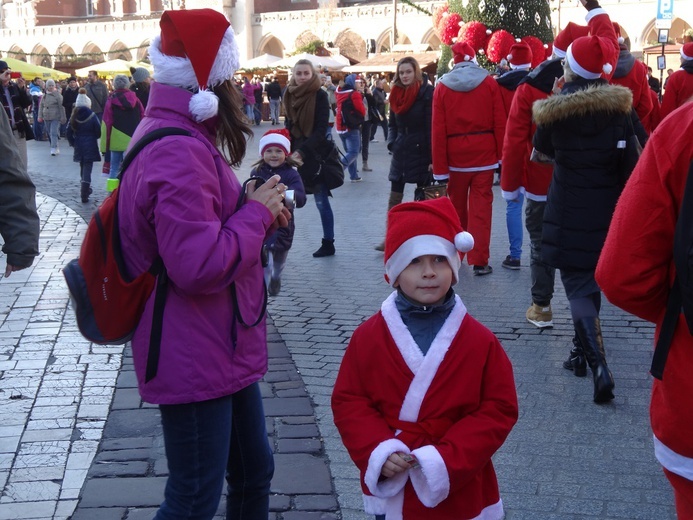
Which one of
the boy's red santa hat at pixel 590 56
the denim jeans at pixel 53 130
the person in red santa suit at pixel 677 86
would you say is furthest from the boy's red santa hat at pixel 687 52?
the denim jeans at pixel 53 130

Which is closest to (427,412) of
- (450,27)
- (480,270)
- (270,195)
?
(270,195)

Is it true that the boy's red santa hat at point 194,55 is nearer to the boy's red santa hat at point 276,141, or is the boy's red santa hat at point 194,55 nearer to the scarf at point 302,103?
the boy's red santa hat at point 276,141

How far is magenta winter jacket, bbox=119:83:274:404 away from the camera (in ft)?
8.45

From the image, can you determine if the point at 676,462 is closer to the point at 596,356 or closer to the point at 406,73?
the point at 596,356

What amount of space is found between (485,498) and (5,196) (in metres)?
2.32

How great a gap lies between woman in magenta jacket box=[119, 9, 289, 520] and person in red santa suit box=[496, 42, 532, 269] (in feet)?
18.2

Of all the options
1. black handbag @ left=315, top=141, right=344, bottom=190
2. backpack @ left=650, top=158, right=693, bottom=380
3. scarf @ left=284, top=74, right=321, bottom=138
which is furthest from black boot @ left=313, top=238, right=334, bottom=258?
backpack @ left=650, top=158, right=693, bottom=380

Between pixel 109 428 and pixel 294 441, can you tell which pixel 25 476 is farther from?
pixel 294 441

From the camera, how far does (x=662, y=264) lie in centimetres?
227

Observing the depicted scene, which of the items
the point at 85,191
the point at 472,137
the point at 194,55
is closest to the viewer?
the point at 194,55

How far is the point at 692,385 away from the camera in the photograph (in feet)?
7.19

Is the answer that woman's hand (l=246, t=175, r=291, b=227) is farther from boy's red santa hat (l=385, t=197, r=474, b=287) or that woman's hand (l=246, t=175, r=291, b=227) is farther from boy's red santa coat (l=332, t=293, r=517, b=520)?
boy's red santa coat (l=332, t=293, r=517, b=520)

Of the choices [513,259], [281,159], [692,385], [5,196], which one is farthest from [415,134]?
[692,385]

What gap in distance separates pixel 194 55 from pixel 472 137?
5728mm
